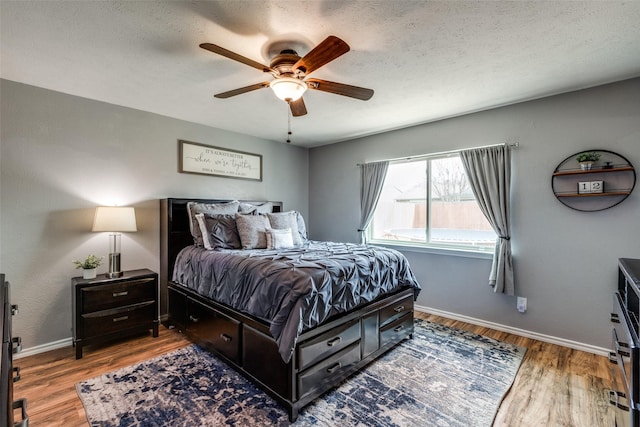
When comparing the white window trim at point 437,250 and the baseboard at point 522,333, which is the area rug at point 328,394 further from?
the white window trim at point 437,250

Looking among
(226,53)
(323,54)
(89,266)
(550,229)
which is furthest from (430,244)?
(89,266)

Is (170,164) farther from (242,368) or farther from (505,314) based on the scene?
(505,314)

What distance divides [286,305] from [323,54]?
5.23ft

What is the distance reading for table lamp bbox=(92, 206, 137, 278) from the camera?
9.26ft

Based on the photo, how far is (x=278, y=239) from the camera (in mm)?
3262

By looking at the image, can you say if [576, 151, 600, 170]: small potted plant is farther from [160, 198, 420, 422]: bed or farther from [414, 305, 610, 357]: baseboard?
[160, 198, 420, 422]: bed

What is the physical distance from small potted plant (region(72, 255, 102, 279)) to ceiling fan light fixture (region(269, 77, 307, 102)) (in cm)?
248

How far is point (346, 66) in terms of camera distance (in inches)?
92.5

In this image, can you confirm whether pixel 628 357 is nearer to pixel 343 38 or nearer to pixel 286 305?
pixel 286 305

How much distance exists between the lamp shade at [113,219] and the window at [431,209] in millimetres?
3214

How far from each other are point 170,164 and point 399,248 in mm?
3285

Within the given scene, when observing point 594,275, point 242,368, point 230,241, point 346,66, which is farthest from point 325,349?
point 594,275

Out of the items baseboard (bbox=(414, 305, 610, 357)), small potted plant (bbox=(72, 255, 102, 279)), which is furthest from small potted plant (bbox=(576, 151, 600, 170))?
small potted plant (bbox=(72, 255, 102, 279))

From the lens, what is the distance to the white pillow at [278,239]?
3.23 m
